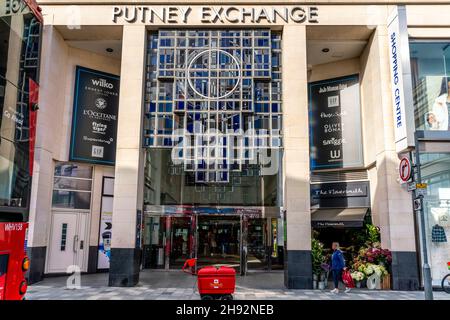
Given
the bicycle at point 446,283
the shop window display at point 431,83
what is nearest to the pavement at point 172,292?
the bicycle at point 446,283

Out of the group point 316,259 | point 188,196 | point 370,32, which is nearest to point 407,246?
point 316,259

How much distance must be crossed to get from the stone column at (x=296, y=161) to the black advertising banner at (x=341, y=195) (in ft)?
11.1

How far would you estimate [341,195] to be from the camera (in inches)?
643

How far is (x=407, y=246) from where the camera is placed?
13188 mm

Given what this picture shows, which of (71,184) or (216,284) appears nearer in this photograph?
(216,284)

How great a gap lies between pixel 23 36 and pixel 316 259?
1126 centimetres

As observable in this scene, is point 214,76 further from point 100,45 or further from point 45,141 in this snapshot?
point 45,141

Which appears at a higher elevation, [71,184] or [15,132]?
[71,184]

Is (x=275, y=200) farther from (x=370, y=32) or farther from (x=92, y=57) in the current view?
(x=92, y=57)

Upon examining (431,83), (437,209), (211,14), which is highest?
(211,14)

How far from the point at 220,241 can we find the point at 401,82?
1002cm

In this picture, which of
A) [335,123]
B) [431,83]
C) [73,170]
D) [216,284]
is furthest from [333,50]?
[73,170]

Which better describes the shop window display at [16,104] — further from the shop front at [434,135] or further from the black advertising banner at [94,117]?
the shop front at [434,135]

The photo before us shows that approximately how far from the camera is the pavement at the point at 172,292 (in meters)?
11.4
